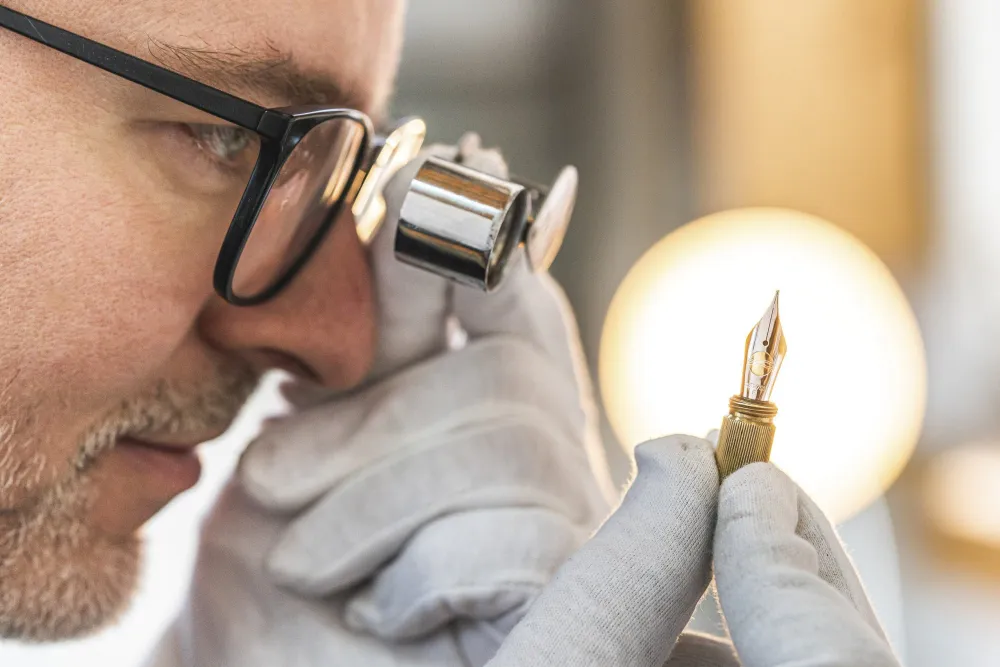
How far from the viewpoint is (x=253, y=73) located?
0.52m

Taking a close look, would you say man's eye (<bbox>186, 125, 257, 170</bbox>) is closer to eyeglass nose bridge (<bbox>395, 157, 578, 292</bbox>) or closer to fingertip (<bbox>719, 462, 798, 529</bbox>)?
eyeglass nose bridge (<bbox>395, 157, 578, 292</bbox>)

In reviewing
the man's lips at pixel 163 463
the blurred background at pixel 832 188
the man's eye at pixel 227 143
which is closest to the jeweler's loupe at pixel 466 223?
the man's eye at pixel 227 143

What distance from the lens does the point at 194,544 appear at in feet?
2.13

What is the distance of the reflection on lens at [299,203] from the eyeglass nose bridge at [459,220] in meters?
0.06

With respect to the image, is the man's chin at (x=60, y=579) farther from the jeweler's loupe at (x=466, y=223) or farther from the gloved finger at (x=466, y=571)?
the jeweler's loupe at (x=466, y=223)

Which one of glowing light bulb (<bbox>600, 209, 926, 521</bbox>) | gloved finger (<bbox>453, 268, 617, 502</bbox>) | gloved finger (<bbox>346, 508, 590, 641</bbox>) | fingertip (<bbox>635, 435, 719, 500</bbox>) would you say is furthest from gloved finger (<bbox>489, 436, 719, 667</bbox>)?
glowing light bulb (<bbox>600, 209, 926, 521</bbox>)

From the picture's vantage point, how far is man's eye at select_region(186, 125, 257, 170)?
53 centimetres

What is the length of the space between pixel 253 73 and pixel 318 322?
177mm

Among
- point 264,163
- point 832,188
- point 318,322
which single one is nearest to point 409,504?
point 318,322

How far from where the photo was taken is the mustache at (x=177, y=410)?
1.72ft

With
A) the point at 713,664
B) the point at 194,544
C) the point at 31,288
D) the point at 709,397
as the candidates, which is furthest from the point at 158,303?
the point at 709,397

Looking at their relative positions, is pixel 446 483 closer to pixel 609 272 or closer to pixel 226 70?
pixel 226 70

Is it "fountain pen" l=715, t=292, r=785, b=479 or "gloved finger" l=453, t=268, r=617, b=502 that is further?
"gloved finger" l=453, t=268, r=617, b=502

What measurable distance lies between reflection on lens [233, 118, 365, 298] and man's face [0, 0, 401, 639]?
0.08ft
